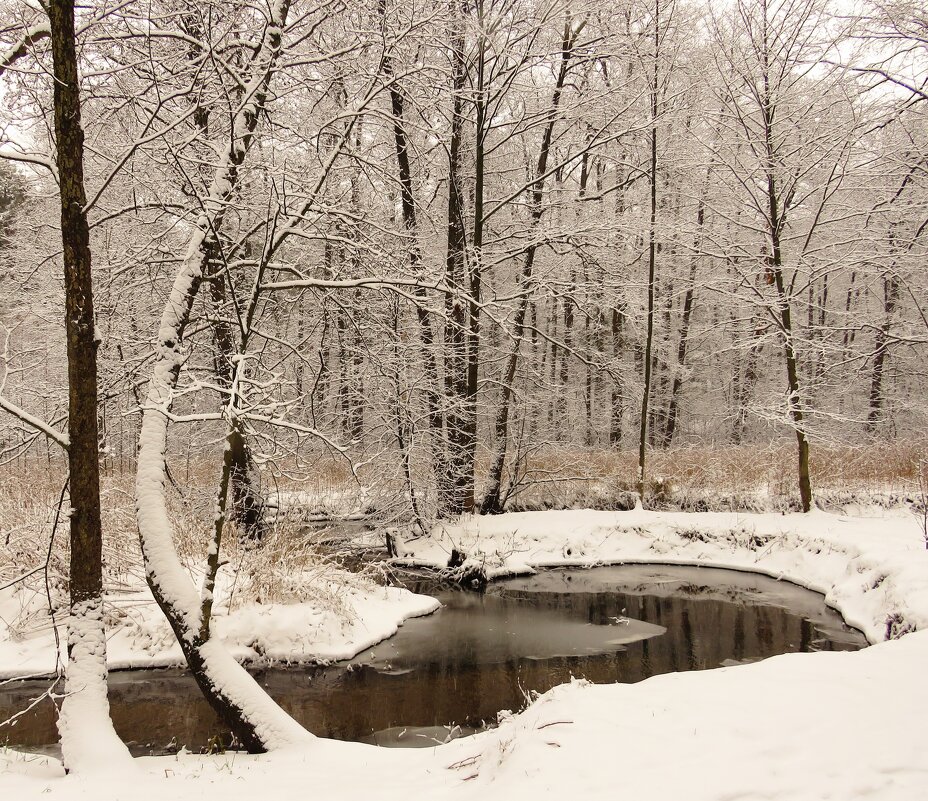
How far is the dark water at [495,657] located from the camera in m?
6.60

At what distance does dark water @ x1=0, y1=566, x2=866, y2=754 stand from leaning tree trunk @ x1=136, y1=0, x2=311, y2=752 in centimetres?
53

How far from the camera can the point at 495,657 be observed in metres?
8.40

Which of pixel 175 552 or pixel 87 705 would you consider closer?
pixel 87 705

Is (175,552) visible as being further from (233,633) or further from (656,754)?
(656,754)

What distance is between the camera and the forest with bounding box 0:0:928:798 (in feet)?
17.4

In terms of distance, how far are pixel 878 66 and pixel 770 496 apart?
8523 millimetres

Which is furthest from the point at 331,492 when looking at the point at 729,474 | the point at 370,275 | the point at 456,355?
the point at 729,474

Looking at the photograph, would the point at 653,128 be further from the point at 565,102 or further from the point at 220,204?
the point at 220,204

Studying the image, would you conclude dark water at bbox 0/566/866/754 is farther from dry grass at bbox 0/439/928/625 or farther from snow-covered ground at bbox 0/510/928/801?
dry grass at bbox 0/439/928/625

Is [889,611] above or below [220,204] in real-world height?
below

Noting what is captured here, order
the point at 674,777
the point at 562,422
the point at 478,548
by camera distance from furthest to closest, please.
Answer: the point at 562,422 → the point at 478,548 → the point at 674,777

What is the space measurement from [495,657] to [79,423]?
231 inches

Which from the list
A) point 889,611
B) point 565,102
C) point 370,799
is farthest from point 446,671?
point 565,102

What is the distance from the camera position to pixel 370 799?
13.1ft
